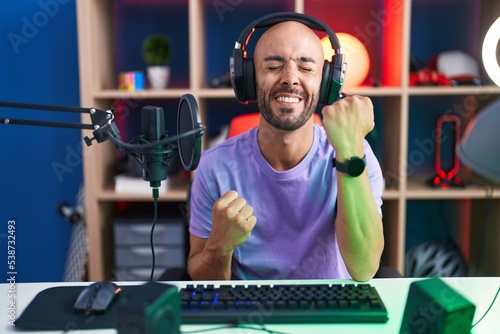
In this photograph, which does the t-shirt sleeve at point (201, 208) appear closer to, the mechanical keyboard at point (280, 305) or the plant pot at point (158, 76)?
the mechanical keyboard at point (280, 305)

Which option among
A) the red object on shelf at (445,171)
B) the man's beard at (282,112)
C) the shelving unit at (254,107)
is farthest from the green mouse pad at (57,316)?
the red object on shelf at (445,171)

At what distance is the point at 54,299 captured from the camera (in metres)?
0.91

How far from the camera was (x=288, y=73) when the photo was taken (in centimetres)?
121

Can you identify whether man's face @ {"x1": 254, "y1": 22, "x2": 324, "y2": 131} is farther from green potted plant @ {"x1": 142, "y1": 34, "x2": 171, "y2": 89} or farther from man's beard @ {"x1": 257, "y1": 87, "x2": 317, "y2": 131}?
green potted plant @ {"x1": 142, "y1": 34, "x2": 171, "y2": 89}

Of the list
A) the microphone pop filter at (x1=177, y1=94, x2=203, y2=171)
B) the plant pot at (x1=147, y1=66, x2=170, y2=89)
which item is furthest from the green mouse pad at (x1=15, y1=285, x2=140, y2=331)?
the plant pot at (x1=147, y1=66, x2=170, y2=89)

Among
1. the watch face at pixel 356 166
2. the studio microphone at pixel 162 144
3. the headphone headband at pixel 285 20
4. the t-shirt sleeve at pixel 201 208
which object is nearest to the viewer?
the studio microphone at pixel 162 144

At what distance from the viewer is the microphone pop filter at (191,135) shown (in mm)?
798

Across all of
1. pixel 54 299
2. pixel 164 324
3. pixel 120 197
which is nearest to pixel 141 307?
pixel 164 324

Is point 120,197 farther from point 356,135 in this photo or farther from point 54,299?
point 356,135

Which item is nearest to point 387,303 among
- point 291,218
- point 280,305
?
point 280,305

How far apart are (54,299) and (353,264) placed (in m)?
0.59

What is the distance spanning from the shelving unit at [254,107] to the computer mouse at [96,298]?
4.10ft

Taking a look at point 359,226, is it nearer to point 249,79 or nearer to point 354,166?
point 354,166

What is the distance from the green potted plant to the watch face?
1.44m
